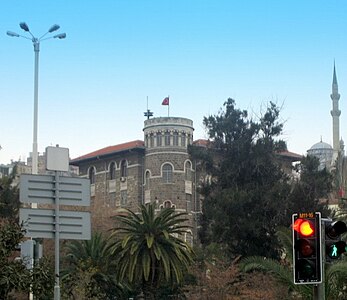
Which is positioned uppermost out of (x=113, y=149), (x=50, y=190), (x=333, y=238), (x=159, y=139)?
(x=159, y=139)

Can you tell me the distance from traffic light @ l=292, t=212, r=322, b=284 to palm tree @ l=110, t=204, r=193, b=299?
93.1ft

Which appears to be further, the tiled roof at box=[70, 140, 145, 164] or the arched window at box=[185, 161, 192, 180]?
the tiled roof at box=[70, 140, 145, 164]

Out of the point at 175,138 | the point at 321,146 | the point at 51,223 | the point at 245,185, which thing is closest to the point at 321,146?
the point at 321,146

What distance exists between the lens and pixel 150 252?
4088cm

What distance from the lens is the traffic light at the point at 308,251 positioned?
11867 mm

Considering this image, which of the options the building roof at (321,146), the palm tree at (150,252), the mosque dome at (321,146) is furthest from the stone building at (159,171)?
the building roof at (321,146)

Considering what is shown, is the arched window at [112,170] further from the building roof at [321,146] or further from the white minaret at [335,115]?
the building roof at [321,146]

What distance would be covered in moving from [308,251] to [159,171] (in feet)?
237

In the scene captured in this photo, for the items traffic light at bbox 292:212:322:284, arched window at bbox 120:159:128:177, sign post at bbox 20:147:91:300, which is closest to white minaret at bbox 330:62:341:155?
arched window at bbox 120:159:128:177

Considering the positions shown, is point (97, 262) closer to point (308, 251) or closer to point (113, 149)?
point (308, 251)

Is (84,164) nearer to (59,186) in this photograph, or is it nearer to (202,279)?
(202,279)

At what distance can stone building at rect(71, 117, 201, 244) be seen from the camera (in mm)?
84062

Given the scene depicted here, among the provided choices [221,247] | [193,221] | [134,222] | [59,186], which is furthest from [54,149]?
[193,221]

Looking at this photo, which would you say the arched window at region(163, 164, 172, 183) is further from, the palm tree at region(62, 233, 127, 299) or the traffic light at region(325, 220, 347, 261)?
the traffic light at region(325, 220, 347, 261)
